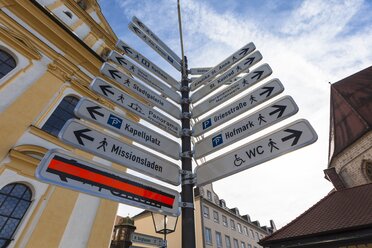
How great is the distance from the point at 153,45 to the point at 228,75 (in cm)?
149

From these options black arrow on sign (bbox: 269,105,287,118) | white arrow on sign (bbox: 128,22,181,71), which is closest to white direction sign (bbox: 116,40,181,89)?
white arrow on sign (bbox: 128,22,181,71)

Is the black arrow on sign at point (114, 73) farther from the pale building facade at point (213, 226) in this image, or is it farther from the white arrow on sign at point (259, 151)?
the pale building facade at point (213, 226)

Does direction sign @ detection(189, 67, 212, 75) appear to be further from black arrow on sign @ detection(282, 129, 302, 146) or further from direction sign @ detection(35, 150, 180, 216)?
direction sign @ detection(35, 150, 180, 216)

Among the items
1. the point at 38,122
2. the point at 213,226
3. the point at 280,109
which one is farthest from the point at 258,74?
the point at 213,226

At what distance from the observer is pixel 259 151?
2203 mm

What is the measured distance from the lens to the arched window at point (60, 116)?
24.7 ft

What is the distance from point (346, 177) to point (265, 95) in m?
15.2

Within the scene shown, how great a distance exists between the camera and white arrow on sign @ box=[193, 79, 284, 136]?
8.70 feet

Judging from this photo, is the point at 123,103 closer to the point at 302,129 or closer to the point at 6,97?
the point at 302,129

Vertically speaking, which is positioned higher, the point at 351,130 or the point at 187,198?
the point at 351,130

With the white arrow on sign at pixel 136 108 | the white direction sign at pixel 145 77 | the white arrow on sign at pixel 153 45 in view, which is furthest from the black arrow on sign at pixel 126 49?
the white arrow on sign at pixel 136 108

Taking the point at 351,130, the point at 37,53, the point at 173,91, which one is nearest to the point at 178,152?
the point at 173,91

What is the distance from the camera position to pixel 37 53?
8078mm

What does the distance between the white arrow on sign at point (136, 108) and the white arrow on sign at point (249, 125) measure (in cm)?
45
